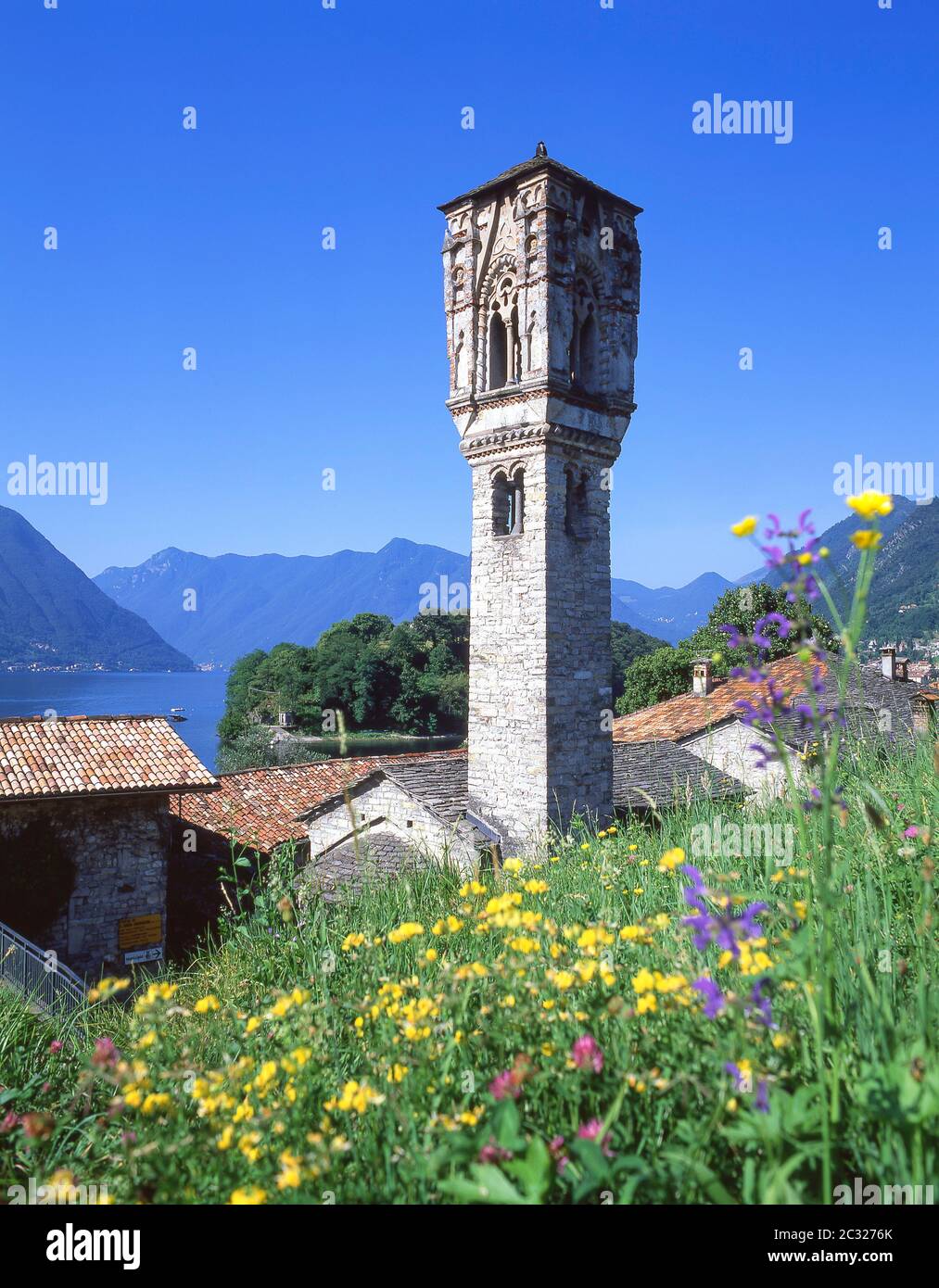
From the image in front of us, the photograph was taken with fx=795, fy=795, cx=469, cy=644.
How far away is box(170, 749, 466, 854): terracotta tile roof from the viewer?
66.6 ft

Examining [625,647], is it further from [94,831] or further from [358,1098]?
[358,1098]

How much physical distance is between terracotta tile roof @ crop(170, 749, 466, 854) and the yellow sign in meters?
2.66

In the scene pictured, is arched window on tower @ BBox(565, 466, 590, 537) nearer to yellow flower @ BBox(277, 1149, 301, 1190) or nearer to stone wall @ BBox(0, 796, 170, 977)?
stone wall @ BBox(0, 796, 170, 977)

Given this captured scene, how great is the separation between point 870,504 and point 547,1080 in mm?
1926

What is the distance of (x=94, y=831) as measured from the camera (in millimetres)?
16047

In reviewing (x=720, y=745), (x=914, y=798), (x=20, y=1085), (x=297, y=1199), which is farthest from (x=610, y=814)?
(x=297, y=1199)

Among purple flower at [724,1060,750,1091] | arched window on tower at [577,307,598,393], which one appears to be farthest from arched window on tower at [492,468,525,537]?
purple flower at [724,1060,750,1091]

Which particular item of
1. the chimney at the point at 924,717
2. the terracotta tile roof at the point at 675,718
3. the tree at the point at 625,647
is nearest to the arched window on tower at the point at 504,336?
the chimney at the point at 924,717

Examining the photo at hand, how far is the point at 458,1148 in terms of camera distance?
193 cm

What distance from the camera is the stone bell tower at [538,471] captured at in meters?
16.1

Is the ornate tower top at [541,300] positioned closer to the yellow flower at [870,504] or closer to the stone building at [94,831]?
the stone building at [94,831]

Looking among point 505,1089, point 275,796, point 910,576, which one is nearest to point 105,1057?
point 505,1089

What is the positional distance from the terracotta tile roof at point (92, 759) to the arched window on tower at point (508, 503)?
825 cm
